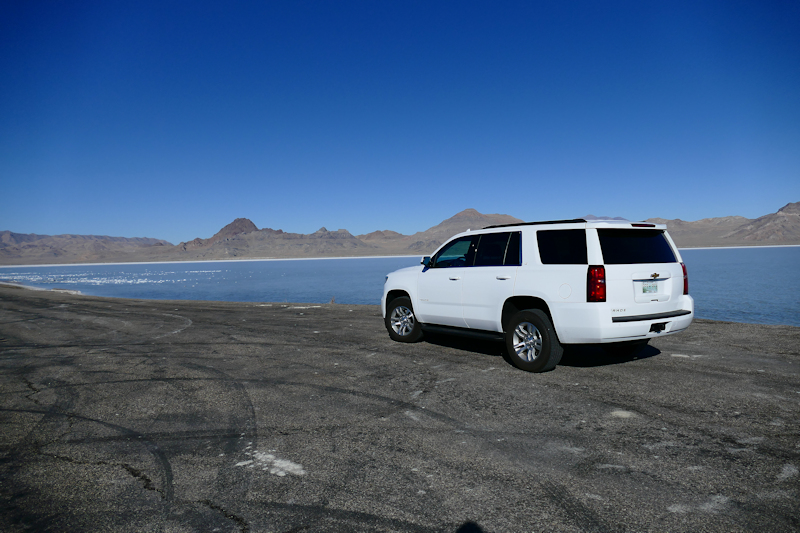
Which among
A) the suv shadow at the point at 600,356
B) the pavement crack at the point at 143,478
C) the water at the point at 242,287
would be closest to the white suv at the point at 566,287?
the suv shadow at the point at 600,356

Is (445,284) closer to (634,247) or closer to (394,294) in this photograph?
(394,294)

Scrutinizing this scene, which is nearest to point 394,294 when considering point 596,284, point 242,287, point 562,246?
point 562,246

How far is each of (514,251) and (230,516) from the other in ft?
16.9

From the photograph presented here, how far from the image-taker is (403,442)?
4293 millimetres

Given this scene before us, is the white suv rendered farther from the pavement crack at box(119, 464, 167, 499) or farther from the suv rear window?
the pavement crack at box(119, 464, 167, 499)

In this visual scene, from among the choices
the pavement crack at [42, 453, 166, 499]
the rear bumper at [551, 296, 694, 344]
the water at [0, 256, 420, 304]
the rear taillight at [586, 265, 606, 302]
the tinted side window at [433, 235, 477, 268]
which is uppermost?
the tinted side window at [433, 235, 477, 268]

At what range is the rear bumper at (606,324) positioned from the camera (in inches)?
232

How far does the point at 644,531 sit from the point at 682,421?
Answer: 2276 mm

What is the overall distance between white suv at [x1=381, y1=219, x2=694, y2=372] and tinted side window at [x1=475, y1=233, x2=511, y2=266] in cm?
2

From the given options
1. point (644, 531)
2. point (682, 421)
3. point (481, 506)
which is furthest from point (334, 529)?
point (682, 421)

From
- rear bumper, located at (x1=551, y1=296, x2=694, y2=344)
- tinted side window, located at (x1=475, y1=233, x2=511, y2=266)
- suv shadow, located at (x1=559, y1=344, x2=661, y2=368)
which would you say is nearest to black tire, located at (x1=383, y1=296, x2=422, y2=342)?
tinted side window, located at (x1=475, y1=233, x2=511, y2=266)

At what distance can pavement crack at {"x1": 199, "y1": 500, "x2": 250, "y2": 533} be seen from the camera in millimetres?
2971

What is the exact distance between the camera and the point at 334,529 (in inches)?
115

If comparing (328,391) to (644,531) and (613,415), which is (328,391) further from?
(644,531)
